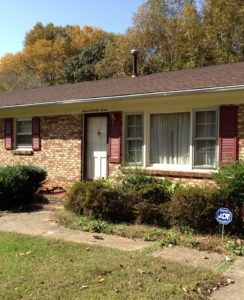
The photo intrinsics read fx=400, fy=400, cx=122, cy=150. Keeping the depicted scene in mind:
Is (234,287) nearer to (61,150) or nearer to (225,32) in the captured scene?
(61,150)

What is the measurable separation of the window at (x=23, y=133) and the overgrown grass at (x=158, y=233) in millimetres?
5413

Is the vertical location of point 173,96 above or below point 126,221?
above

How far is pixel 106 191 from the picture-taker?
851 cm

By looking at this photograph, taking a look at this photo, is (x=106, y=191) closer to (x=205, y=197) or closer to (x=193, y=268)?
(x=205, y=197)

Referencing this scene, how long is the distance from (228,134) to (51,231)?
4519 millimetres

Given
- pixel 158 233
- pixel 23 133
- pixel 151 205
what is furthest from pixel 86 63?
pixel 158 233

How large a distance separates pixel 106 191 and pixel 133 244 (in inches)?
71.0

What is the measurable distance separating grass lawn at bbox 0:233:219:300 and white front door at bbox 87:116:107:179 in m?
5.48

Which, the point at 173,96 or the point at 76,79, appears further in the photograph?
the point at 76,79

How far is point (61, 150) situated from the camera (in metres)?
12.8

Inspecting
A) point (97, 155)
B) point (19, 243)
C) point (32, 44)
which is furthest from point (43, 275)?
point (32, 44)

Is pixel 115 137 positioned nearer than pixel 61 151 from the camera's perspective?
Yes

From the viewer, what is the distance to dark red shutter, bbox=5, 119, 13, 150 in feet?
46.1

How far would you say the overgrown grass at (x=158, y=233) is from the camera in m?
6.61
